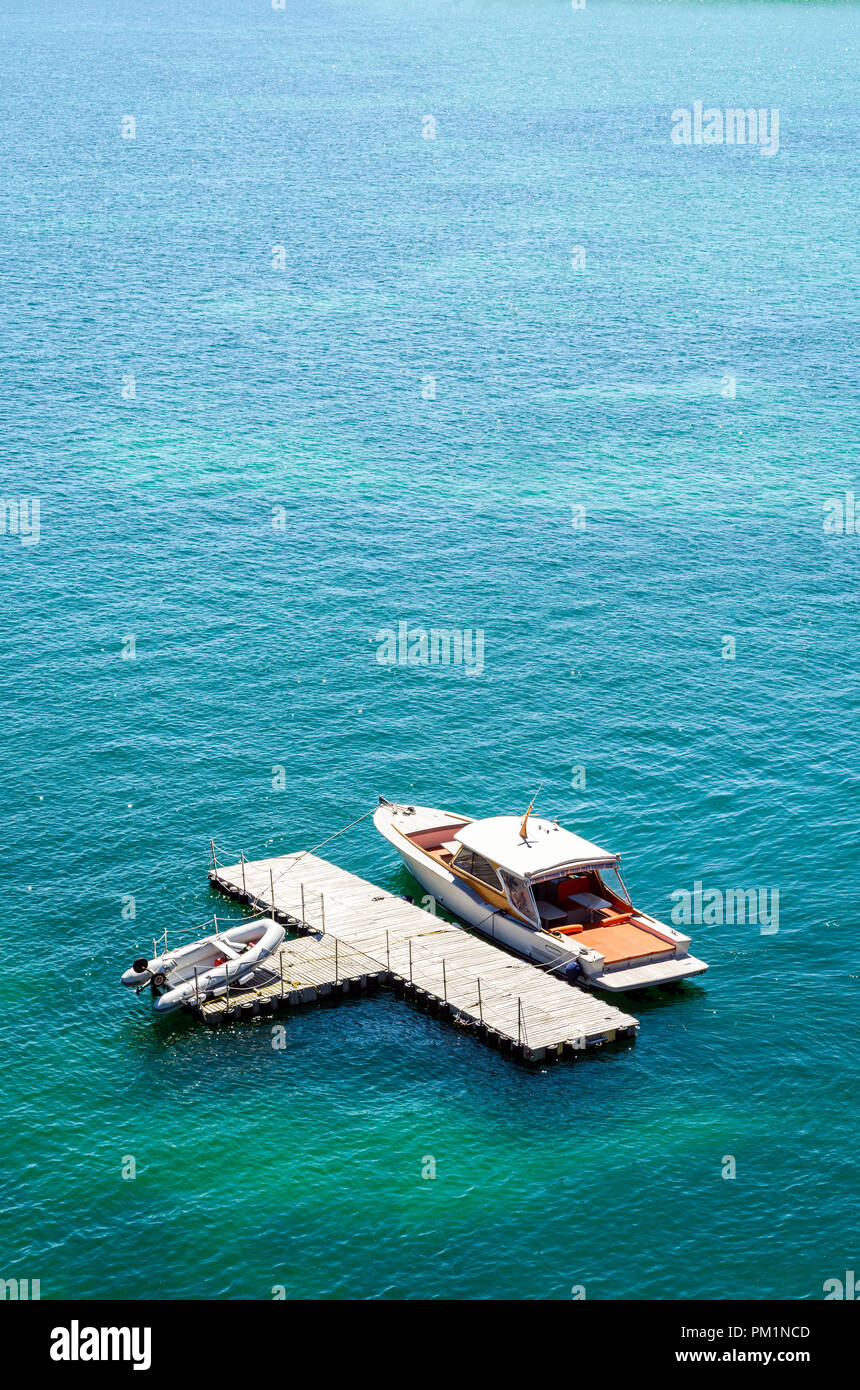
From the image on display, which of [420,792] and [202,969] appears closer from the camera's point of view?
[202,969]

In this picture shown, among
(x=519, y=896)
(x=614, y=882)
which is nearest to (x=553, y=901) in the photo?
(x=519, y=896)

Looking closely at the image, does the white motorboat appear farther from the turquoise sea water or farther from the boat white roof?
the turquoise sea water

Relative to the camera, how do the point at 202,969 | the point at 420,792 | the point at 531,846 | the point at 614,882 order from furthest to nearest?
the point at 420,792 < the point at 614,882 < the point at 531,846 < the point at 202,969

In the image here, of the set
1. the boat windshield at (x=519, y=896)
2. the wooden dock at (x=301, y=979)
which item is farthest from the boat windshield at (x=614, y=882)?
the wooden dock at (x=301, y=979)

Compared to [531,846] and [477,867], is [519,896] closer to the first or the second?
[531,846]

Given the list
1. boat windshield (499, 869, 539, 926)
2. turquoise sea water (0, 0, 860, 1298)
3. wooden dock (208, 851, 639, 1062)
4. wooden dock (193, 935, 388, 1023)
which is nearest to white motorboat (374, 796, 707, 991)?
boat windshield (499, 869, 539, 926)

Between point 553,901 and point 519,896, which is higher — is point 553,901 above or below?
below

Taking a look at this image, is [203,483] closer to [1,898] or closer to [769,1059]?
[1,898]
